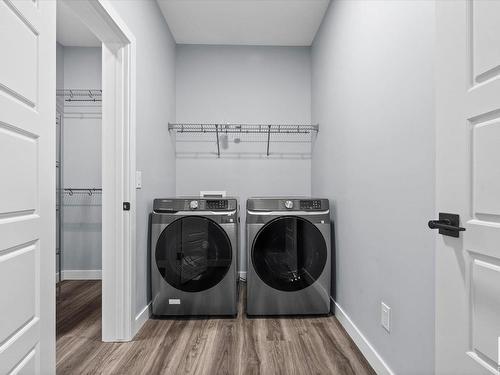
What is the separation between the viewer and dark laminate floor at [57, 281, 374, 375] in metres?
1.55

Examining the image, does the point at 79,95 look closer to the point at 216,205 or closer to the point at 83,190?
the point at 83,190

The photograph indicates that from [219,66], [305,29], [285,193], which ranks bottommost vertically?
[285,193]

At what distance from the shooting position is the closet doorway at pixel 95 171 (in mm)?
1785

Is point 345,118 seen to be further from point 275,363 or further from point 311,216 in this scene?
point 275,363

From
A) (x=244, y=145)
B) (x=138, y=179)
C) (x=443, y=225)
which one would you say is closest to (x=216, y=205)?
(x=138, y=179)

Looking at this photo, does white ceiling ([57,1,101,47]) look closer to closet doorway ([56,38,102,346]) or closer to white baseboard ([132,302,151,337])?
closet doorway ([56,38,102,346])

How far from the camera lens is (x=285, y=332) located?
6.37 ft

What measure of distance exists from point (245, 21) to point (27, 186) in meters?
2.36

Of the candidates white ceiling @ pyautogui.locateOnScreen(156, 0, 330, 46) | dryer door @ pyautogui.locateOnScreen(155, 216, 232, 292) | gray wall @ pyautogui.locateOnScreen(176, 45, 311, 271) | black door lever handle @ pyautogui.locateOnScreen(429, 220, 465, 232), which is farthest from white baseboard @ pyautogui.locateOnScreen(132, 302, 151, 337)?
white ceiling @ pyautogui.locateOnScreen(156, 0, 330, 46)

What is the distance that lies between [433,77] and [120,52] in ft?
5.57

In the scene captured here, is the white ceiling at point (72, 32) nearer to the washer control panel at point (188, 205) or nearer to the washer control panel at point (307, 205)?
the washer control panel at point (188, 205)

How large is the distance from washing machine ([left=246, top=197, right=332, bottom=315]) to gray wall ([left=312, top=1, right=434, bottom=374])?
153mm

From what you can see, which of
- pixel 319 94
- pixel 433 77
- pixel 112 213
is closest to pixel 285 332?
pixel 112 213

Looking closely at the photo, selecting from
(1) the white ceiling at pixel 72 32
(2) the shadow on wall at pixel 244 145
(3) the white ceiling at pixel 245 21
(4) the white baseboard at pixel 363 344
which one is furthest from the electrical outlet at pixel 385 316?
(1) the white ceiling at pixel 72 32
